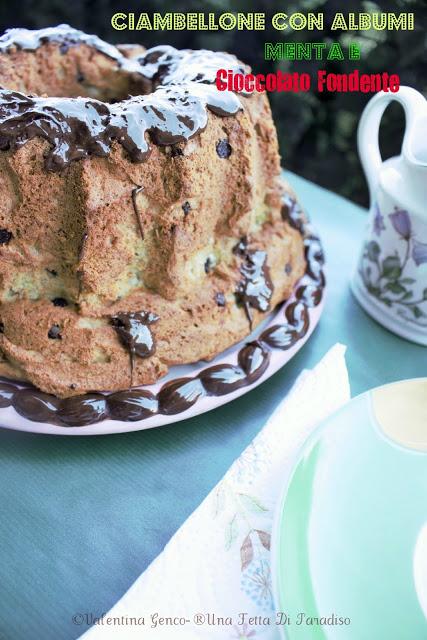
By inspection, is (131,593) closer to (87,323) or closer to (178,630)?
(178,630)

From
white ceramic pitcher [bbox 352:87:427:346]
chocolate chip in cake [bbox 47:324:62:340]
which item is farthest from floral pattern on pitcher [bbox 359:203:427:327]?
chocolate chip in cake [bbox 47:324:62:340]

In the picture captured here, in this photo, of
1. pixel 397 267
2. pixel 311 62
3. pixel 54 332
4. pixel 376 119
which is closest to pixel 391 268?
pixel 397 267

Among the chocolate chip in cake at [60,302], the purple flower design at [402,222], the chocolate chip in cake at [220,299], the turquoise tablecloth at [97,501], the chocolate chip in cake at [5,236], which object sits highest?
the chocolate chip in cake at [5,236]

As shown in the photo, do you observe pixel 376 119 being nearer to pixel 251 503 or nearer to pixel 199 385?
pixel 199 385

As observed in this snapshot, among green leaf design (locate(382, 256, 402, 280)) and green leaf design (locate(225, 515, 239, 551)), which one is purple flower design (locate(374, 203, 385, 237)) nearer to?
green leaf design (locate(382, 256, 402, 280))

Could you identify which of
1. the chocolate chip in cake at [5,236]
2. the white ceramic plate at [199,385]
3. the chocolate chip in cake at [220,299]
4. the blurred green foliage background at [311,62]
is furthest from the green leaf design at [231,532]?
the blurred green foliage background at [311,62]

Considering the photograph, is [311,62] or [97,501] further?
[311,62]

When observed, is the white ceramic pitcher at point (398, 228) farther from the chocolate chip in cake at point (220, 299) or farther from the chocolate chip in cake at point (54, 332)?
the chocolate chip in cake at point (54, 332)
